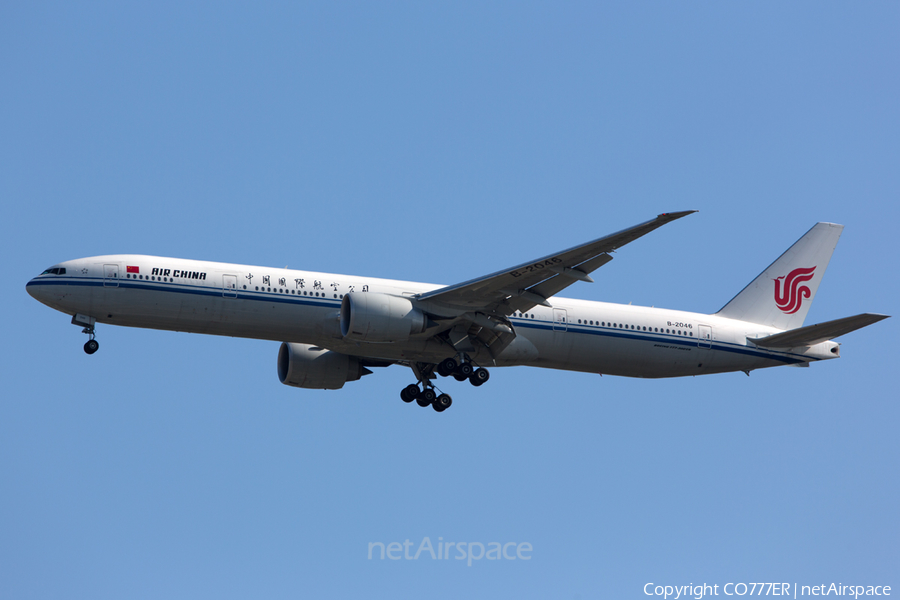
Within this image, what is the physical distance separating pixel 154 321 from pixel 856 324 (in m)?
23.3

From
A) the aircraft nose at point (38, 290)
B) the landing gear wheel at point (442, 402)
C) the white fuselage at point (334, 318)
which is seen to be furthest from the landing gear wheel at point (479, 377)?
the aircraft nose at point (38, 290)

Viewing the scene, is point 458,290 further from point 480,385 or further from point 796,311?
point 796,311

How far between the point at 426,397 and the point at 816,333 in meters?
14.3

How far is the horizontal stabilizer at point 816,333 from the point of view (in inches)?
1282

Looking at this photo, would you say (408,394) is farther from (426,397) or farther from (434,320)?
(434,320)

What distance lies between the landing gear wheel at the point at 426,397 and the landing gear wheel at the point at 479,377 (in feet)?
8.07

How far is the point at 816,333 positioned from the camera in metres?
35.1

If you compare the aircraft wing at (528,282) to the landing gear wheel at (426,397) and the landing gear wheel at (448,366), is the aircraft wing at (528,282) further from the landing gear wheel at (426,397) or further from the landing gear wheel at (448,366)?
the landing gear wheel at (426,397)

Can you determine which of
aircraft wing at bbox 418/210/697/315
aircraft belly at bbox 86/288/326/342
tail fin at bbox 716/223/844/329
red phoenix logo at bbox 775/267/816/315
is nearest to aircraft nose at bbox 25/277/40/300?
aircraft belly at bbox 86/288/326/342

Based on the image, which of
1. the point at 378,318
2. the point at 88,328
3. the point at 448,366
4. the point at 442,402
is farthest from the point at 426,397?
the point at 88,328

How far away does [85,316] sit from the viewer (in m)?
31.0

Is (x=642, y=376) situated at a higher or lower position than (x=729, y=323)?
lower

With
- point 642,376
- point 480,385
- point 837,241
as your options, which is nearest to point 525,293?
point 480,385

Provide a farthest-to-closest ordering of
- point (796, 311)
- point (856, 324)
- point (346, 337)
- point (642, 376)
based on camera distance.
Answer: point (796, 311)
point (642, 376)
point (856, 324)
point (346, 337)
